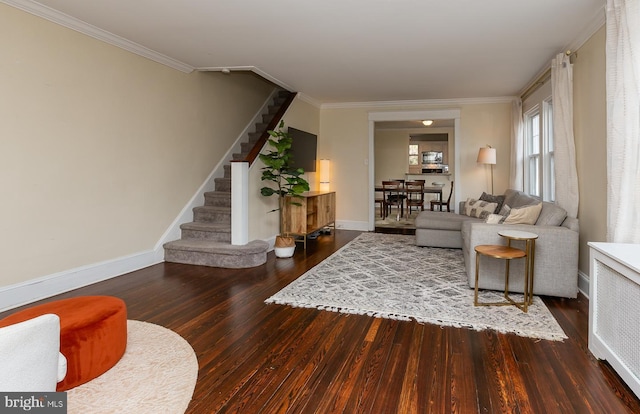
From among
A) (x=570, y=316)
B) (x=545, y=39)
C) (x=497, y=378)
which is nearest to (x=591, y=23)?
(x=545, y=39)

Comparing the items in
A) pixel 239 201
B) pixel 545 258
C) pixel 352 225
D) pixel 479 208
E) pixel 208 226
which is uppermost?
pixel 239 201

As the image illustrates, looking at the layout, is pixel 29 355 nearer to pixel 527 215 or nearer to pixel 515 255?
pixel 515 255

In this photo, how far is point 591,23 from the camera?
3.24 m

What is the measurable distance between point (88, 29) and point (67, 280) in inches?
91.5

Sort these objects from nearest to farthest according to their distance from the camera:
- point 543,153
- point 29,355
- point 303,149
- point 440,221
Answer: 1. point 29,355
2. point 543,153
3. point 440,221
4. point 303,149

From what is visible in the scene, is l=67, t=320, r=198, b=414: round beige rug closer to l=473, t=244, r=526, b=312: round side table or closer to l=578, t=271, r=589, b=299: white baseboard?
l=473, t=244, r=526, b=312: round side table

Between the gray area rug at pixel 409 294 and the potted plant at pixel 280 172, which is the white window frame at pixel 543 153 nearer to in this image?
the gray area rug at pixel 409 294

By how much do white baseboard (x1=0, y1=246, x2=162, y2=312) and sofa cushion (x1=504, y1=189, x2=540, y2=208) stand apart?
4.48 m

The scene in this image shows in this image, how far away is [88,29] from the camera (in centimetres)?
344

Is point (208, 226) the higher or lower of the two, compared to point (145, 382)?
higher

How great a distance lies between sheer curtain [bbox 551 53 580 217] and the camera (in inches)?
140

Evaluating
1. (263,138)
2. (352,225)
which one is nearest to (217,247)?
(263,138)

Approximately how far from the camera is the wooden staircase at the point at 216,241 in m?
4.33

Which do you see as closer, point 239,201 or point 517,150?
point 239,201
